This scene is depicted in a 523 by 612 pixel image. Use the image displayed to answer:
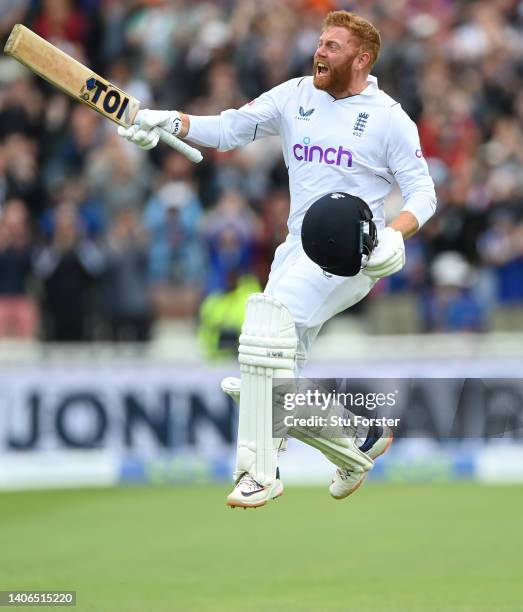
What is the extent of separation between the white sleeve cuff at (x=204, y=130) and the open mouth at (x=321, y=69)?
569 millimetres

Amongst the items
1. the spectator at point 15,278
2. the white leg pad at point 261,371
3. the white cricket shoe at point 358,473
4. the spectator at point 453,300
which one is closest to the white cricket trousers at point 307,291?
the white leg pad at point 261,371

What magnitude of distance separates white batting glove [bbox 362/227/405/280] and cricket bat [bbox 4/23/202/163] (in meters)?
0.98

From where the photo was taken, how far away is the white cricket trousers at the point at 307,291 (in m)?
7.67

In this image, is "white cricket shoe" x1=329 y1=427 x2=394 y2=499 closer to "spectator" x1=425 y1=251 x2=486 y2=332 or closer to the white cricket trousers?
the white cricket trousers

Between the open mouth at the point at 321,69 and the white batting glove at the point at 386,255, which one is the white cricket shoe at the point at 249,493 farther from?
the open mouth at the point at 321,69

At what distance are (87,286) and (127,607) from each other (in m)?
6.32

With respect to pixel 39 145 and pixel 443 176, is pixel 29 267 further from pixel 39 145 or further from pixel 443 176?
pixel 443 176

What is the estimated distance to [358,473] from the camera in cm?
802

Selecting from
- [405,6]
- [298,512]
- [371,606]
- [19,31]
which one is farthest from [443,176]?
[19,31]

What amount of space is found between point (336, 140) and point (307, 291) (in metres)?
0.78

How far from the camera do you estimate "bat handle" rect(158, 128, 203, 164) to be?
24.7ft

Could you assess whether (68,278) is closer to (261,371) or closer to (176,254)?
(176,254)

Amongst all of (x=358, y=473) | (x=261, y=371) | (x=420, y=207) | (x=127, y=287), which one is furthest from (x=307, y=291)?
(x=127, y=287)

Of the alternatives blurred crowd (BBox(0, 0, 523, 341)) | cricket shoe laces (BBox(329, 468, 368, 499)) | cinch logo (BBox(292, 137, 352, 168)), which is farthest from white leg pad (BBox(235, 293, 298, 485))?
blurred crowd (BBox(0, 0, 523, 341))
